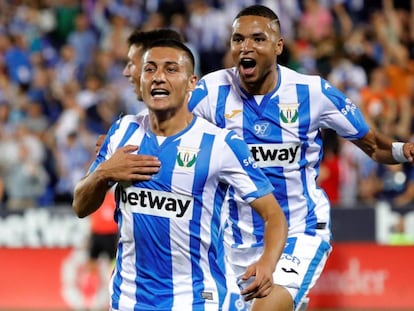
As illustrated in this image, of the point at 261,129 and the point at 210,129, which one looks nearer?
the point at 210,129

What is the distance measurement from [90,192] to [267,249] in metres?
0.90

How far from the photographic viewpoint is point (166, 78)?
Result: 4934 millimetres

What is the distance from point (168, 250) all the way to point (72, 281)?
311 inches

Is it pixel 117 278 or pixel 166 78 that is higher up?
pixel 166 78

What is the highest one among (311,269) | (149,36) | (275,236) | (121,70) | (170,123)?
(121,70)

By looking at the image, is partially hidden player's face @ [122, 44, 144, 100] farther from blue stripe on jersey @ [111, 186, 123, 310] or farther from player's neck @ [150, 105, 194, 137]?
blue stripe on jersey @ [111, 186, 123, 310]

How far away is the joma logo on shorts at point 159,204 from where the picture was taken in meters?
4.90

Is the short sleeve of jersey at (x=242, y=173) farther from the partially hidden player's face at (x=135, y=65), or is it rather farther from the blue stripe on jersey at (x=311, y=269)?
the partially hidden player's face at (x=135, y=65)

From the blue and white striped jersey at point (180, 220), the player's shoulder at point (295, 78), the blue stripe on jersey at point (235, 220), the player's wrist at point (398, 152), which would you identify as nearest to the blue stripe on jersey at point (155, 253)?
the blue and white striped jersey at point (180, 220)

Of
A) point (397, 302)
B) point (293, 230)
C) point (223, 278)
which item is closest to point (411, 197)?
point (397, 302)

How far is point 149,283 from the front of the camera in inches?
194

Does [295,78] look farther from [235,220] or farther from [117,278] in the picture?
[117,278]

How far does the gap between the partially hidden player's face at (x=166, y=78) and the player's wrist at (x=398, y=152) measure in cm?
176

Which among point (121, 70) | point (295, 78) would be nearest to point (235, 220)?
point (295, 78)
